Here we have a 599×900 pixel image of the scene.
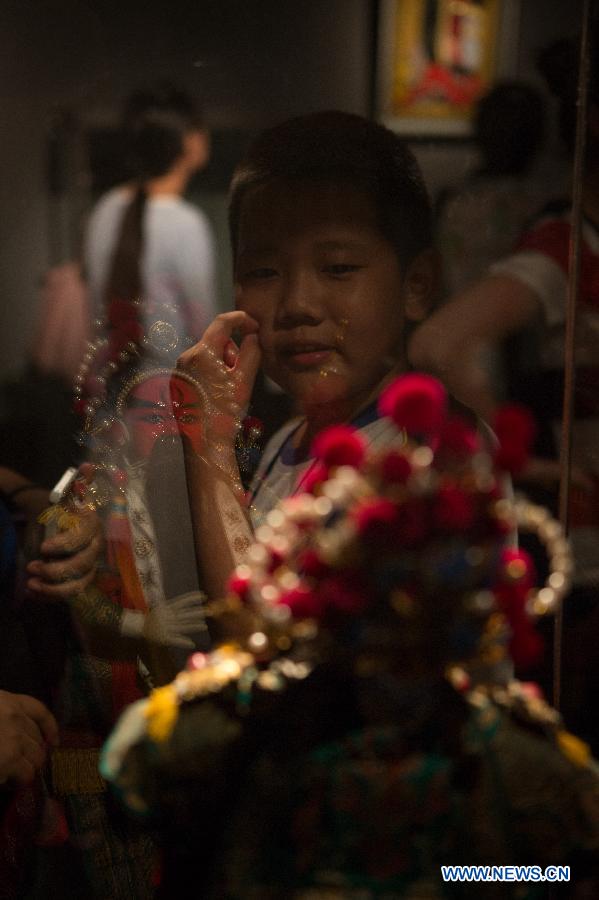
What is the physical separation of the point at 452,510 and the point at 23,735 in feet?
3.00

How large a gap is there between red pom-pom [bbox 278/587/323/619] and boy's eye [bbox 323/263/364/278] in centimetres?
61

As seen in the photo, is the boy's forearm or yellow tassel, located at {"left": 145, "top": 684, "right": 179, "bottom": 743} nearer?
yellow tassel, located at {"left": 145, "top": 684, "right": 179, "bottom": 743}

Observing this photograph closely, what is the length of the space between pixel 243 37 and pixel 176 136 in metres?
0.19

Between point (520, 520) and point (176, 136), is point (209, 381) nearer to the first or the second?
point (176, 136)

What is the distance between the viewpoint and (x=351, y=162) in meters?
1.59

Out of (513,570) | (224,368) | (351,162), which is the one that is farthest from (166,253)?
(513,570)

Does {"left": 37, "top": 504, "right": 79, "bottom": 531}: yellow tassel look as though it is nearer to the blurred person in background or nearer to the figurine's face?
the figurine's face

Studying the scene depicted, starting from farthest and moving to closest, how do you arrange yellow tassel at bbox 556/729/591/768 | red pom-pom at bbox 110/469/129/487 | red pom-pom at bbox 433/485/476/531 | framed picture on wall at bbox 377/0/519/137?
red pom-pom at bbox 110/469/129/487, framed picture on wall at bbox 377/0/519/137, yellow tassel at bbox 556/729/591/768, red pom-pom at bbox 433/485/476/531

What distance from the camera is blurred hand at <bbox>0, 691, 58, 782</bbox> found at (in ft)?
5.32

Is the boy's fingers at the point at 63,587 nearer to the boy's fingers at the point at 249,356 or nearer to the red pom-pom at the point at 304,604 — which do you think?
the boy's fingers at the point at 249,356

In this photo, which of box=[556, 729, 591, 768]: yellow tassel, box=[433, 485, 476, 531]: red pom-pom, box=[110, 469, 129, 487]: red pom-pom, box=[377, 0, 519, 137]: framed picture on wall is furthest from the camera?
box=[110, 469, 129, 487]: red pom-pom

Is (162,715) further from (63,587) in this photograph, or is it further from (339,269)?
(339,269)

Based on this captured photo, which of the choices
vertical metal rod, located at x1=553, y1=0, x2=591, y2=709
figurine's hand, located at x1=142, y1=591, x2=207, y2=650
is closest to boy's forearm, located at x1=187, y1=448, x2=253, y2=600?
figurine's hand, located at x1=142, y1=591, x2=207, y2=650

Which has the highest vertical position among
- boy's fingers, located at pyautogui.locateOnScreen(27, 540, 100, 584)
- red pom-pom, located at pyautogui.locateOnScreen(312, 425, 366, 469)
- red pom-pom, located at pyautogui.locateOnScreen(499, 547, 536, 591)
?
red pom-pom, located at pyautogui.locateOnScreen(312, 425, 366, 469)
